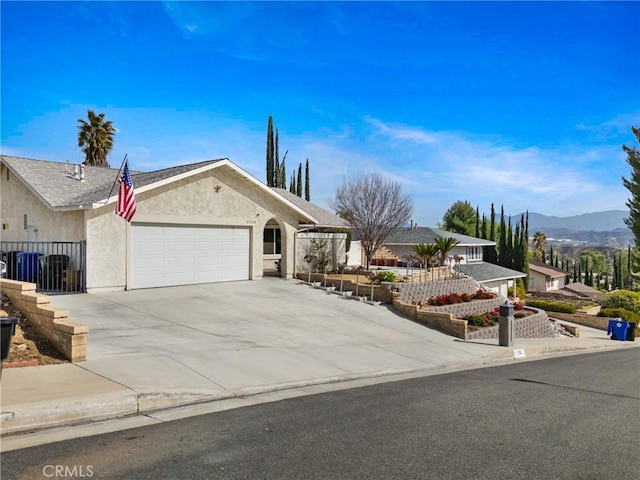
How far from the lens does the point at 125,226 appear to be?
17.3 meters

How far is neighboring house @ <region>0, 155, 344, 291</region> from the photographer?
16922mm

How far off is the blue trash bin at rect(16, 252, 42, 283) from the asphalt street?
12.8 meters

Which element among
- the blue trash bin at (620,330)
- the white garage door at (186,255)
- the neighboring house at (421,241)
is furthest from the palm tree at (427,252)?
the neighboring house at (421,241)

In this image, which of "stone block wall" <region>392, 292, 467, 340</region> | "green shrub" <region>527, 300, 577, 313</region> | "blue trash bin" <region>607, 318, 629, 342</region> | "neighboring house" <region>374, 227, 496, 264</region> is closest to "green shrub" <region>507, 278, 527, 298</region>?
"neighboring house" <region>374, 227, 496, 264</region>

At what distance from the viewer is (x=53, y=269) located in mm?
16797

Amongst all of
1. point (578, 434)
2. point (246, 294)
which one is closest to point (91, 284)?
point (246, 294)

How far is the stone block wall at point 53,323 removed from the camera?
870cm

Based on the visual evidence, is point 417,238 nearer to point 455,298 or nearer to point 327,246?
point 327,246

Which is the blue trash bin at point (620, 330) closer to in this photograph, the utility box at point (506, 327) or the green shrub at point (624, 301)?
the green shrub at point (624, 301)

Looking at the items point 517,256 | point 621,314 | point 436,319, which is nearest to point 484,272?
point 621,314

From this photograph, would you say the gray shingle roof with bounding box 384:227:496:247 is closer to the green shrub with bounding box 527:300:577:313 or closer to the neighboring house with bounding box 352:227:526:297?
the neighboring house with bounding box 352:227:526:297

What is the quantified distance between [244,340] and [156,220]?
7.93 meters

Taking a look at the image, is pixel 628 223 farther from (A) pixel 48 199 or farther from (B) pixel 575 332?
(A) pixel 48 199

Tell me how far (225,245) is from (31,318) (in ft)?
36.5
